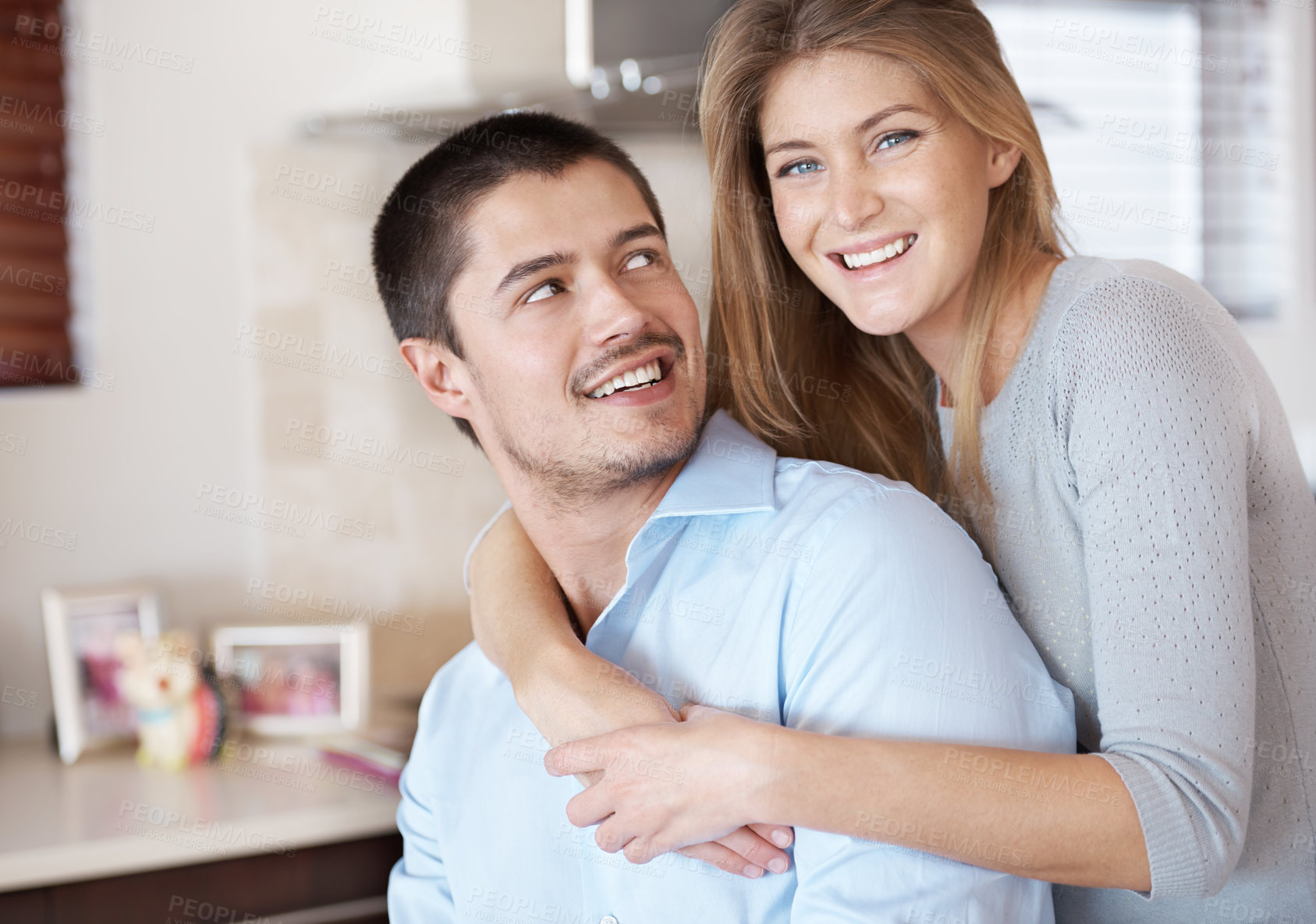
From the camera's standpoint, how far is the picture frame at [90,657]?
5.91 feet

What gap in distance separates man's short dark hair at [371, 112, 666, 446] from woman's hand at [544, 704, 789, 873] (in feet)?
1.61

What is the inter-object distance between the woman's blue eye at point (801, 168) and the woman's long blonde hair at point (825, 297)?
0.27 feet

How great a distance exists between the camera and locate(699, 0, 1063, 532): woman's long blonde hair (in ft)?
3.62

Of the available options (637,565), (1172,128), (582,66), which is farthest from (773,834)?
(1172,128)

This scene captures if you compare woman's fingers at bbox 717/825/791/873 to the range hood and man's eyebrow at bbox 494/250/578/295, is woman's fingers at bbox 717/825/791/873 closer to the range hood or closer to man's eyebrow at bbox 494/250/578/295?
man's eyebrow at bbox 494/250/578/295

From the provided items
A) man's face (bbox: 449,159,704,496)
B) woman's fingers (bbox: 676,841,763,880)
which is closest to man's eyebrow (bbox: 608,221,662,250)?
man's face (bbox: 449,159,704,496)

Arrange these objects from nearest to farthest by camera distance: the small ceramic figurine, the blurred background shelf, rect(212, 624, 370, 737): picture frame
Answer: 1. the blurred background shelf
2. the small ceramic figurine
3. rect(212, 624, 370, 737): picture frame

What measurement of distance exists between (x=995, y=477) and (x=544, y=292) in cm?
48

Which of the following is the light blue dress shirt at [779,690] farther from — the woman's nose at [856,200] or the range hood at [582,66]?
the range hood at [582,66]

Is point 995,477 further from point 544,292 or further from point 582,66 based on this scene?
point 582,66

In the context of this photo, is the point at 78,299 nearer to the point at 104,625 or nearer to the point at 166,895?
the point at 104,625

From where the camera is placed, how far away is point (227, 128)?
1.98 m

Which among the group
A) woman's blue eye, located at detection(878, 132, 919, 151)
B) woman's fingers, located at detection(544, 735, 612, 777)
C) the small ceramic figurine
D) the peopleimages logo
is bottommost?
the small ceramic figurine

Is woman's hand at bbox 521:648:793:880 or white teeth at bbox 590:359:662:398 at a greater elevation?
white teeth at bbox 590:359:662:398
